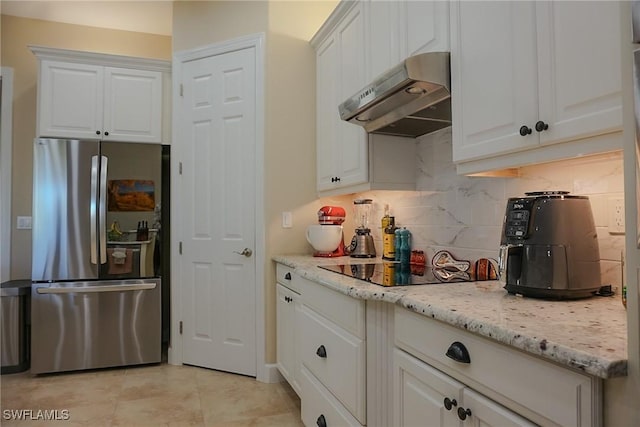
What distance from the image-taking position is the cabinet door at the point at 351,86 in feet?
7.85

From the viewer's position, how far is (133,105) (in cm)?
349

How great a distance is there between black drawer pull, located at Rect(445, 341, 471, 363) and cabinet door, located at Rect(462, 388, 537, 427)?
8 cm

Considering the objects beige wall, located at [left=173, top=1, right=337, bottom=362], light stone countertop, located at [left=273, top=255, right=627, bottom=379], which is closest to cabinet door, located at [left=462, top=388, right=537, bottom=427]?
light stone countertop, located at [left=273, top=255, right=627, bottom=379]

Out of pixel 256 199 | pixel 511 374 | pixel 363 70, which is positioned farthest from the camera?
pixel 256 199

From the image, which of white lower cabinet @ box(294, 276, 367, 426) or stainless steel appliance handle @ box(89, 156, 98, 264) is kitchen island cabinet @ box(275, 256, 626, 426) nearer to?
white lower cabinet @ box(294, 276, 367, 426)

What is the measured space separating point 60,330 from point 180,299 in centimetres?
88

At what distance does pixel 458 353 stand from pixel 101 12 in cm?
408

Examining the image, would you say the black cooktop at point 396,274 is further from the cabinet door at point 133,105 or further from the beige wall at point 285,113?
the cabinet door at point 133,105

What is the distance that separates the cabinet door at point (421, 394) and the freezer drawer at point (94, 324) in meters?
2.48

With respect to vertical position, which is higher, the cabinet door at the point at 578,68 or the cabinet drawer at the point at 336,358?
the cabinet door at the point at 578,68

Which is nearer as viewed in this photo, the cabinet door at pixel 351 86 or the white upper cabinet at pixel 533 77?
the white upper cabinet at pixel 533 77

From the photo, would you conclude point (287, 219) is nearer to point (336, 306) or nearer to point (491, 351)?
point (336, 306)

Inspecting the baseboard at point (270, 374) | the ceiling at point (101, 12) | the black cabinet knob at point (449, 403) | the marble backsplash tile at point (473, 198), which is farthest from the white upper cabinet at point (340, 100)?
the ceiling at point (101, 12)

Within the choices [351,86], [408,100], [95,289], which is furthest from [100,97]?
[408,100]
